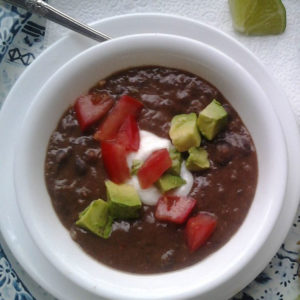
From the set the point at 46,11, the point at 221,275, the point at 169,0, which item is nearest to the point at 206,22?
the point at 169,0

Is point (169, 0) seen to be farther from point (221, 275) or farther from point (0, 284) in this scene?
point (0, 284)

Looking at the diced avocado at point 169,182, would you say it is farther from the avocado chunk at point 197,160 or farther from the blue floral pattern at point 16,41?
the blue floral pattern at point 16,41

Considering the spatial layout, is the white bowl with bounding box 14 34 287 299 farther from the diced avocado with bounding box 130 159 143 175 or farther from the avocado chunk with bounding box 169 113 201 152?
the diced avocado with bounding box 130 159 143 175

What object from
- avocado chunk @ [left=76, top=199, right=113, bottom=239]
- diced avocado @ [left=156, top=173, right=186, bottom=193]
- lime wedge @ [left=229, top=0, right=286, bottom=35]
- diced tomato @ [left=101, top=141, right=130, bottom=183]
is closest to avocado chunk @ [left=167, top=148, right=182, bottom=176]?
diced avocado @ [left=156, top=173, right=186, bottom=193]

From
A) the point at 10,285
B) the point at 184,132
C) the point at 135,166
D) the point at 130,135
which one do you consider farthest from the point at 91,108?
the point at 10,285

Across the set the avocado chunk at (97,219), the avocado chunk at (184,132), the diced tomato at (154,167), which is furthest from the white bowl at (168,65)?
the diced tomato at (154,167)

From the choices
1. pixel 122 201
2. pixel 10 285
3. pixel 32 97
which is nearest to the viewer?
pixel 122 201

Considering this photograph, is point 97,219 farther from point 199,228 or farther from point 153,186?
point 199,228
